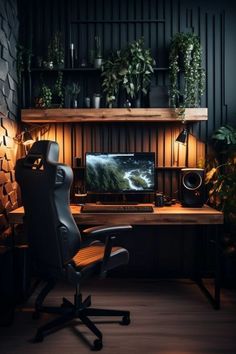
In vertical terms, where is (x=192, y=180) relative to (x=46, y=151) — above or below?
below

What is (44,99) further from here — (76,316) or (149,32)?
(76,316)

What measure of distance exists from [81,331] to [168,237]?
158 cm

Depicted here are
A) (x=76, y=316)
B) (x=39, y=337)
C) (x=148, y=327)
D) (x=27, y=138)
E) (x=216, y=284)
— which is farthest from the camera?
(x=27, y=138)

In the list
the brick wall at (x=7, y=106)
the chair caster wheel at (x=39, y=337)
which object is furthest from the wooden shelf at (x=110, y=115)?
the chair caster wheel at (x=39, y=337)

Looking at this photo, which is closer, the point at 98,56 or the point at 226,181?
the point at 226,181

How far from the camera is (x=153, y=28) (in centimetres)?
412

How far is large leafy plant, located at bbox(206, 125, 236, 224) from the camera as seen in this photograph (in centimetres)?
363

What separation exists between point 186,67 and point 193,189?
1153mm

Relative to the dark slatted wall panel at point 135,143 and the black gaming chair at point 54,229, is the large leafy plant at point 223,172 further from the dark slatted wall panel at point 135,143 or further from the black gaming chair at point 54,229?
the black gaming chair at point 54,229

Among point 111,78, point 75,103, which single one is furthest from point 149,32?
point 75,103

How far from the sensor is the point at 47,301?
3.51 metres

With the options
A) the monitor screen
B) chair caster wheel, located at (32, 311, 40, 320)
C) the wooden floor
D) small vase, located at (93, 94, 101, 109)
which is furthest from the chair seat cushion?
small vase, located at (93, 94, 101, 109)

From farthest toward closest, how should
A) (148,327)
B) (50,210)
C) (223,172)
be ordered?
(223,172)
(148,327)
(50,210)

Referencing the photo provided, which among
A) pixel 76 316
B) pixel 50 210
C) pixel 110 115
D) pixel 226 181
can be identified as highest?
pixel 110 115
